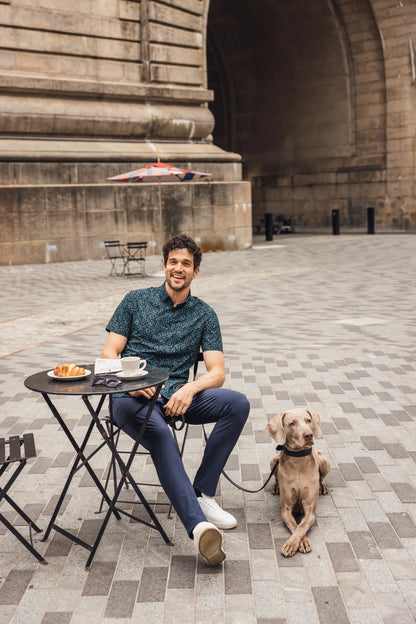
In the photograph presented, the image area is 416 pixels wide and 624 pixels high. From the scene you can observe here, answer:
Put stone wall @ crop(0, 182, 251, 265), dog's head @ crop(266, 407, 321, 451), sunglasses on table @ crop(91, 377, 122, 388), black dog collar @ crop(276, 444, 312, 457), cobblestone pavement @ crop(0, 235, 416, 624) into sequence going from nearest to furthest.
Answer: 1. cobblestone pavement @ crop(0, 235, 416, 624)
2. sunglasses on table @ crop(91, 377, 122, 388)
3. dog's head @ crop(266, 407, 321, 451)
4. black dog collar @ crop(276, 444, 312, 457)
5. stone wall @ crop(0, 182, 251, 265)

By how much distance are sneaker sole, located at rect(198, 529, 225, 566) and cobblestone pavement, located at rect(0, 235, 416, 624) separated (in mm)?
82

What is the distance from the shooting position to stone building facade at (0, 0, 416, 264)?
17.5 m

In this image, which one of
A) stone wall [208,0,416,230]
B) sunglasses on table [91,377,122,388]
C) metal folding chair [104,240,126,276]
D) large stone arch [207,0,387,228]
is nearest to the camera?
sunglasses on table [91,377,122,388]

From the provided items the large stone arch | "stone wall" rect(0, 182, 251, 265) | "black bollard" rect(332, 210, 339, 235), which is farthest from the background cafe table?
the large stone arch

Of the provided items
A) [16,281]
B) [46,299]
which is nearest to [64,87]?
[16,281]

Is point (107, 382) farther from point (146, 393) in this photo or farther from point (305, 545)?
point (305, 545)

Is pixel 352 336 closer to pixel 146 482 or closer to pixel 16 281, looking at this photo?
pixel 146 482

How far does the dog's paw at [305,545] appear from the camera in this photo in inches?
144

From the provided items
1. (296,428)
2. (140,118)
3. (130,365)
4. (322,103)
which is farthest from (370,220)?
(130,365)

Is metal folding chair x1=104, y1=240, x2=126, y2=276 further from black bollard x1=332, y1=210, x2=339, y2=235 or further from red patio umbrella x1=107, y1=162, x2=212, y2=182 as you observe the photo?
black bollard x1=332, y1=210, x2=339, y2=235

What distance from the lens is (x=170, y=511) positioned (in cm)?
414

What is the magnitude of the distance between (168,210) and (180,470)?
16.3 metres

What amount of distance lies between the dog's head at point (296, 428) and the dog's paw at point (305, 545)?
1.48 ft

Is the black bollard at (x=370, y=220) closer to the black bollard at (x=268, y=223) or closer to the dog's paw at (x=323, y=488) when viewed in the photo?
the black bollard at (x=268, y=223)
